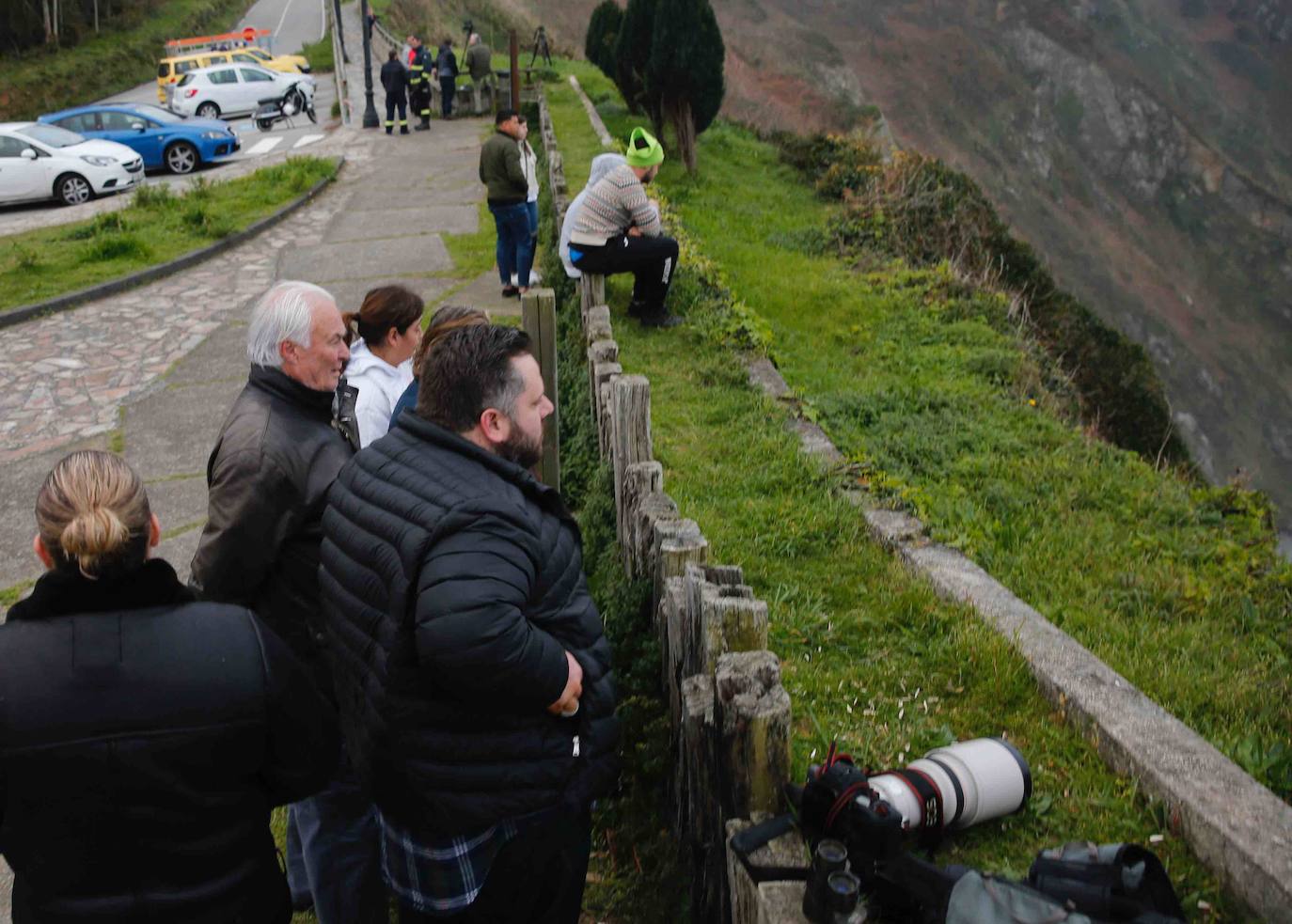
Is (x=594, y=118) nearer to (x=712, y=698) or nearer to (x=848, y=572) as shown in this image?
(x=848, y=572)

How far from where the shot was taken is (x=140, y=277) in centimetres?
1105

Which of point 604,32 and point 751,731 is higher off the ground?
point 604,32

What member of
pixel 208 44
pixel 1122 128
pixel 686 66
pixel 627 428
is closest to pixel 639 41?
pixel 686 66

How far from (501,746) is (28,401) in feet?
22.6

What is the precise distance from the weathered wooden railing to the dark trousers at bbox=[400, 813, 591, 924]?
0.40 metres

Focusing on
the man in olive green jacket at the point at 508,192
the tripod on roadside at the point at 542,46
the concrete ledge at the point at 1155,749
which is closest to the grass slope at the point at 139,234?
the man in olive green jacket at the point at 508,192

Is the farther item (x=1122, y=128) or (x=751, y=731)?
(x=1122, y=128)

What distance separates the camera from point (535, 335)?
504 centimetres

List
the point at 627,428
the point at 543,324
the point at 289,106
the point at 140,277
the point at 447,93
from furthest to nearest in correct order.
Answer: the point at 289,106 → the point at 447,93 → the point at 140,277 → the point at 543,324 → the point at 627,428

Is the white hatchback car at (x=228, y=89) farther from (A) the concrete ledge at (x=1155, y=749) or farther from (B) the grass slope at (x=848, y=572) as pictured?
(A) the concrete ledge at (x=1155, y=749)

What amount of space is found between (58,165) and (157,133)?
329cm

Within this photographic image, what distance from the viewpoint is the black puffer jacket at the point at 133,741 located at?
6.97 ft

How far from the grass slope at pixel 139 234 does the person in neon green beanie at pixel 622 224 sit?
5.98m

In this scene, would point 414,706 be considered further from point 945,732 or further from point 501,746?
point 945,732
